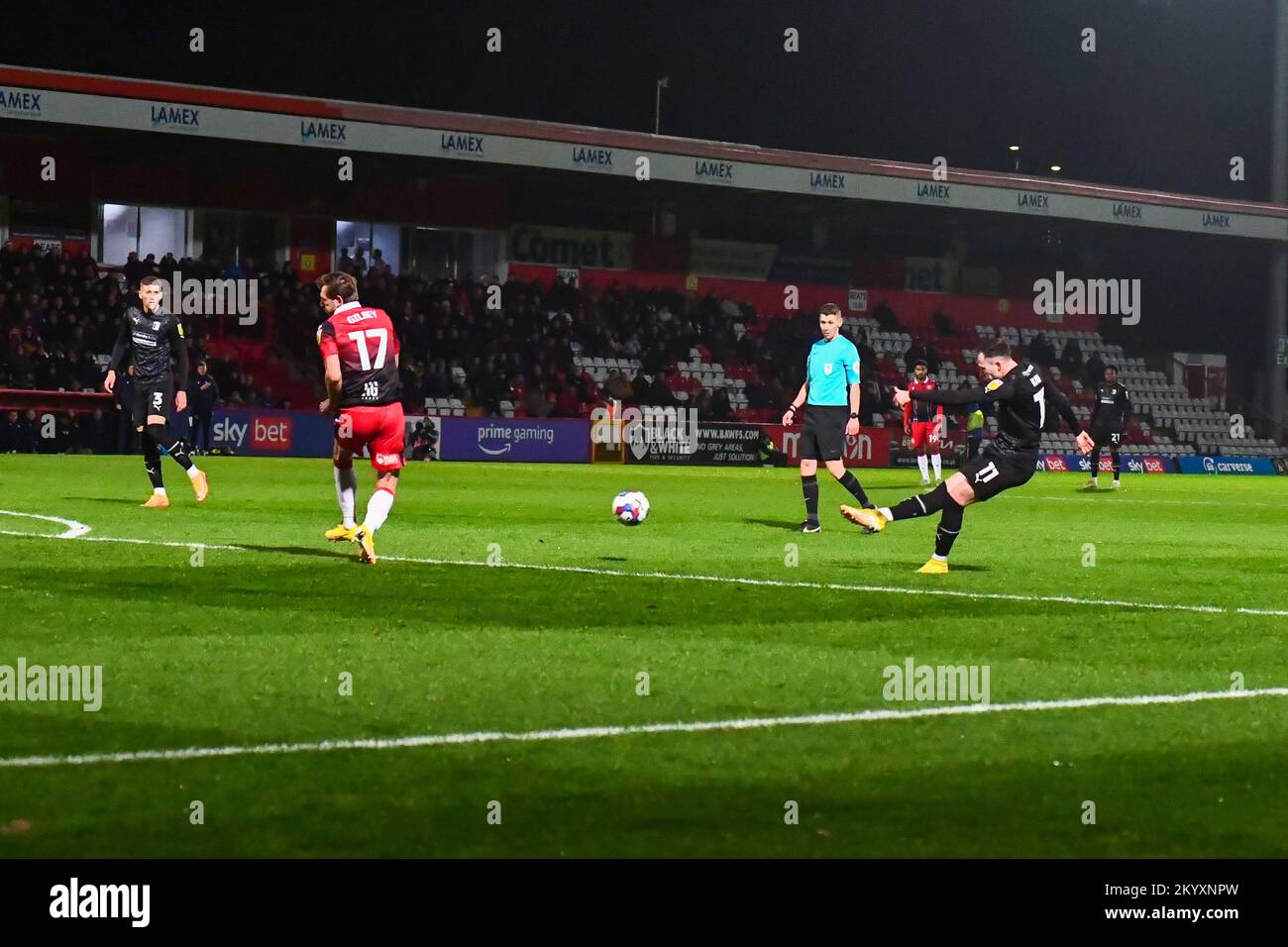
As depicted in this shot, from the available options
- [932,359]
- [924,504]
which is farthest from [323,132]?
[924,504]

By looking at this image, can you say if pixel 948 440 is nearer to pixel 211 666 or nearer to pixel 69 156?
pixel 69 156

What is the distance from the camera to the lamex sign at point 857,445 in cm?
4641

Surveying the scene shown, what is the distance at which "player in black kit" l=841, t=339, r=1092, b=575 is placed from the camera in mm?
13852

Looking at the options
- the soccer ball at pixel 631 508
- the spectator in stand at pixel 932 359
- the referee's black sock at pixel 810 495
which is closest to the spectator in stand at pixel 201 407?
the soccer ball at pixel 631 508

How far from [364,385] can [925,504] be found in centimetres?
444

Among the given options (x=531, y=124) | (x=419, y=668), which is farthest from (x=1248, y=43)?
(x=419, y=668)

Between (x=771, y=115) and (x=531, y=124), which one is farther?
(x=771, y=115)

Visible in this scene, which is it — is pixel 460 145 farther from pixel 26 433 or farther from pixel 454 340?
pixel 26 433

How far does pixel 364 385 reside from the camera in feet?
44.4

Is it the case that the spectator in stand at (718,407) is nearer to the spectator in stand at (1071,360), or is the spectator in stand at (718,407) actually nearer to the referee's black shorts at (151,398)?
the spectator in stand at (1071,360)

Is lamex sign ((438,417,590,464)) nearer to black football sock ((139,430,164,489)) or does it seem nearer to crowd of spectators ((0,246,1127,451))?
crowd of spectators ((0,246,1127,451))
